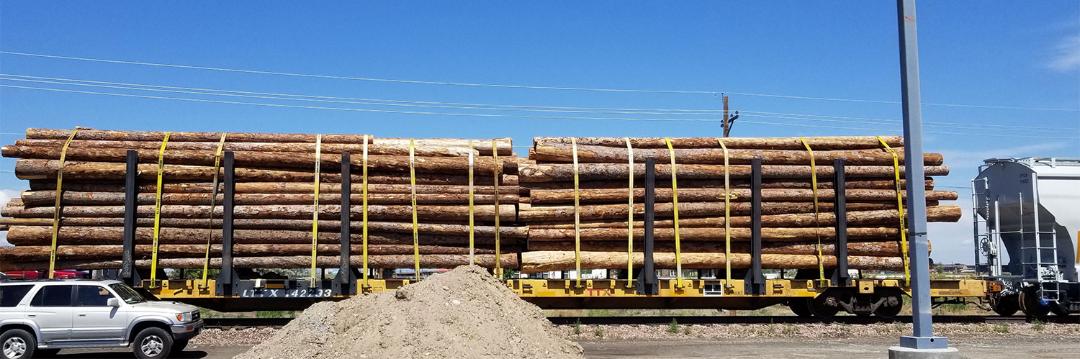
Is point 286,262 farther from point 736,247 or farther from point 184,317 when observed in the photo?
point 736,247

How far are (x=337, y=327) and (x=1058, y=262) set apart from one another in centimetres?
1680

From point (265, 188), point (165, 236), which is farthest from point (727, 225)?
point (165, 236)

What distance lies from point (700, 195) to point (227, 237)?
9321 mm

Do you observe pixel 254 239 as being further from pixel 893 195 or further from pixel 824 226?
pixel 893 195

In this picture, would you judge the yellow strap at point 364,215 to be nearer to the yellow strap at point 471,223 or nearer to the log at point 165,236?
the log at point 165,236

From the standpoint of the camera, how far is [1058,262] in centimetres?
2047

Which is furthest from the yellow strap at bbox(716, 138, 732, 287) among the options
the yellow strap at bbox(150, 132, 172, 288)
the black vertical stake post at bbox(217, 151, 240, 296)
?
the yellow strap at bbox(150, 132, 172, 288)

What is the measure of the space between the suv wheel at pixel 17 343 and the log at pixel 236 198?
4167 millimetres

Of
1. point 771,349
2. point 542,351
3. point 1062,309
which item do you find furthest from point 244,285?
point 1062,309

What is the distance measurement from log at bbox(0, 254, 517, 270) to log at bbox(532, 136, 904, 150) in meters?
2.97

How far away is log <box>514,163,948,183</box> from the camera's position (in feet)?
59.8

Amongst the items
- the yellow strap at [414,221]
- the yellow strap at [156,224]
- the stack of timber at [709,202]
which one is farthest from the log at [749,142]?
the yellow strap at [156,224]

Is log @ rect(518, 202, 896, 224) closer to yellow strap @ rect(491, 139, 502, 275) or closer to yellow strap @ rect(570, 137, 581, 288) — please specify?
yellow strap @ rect(570, 137, 581, 288)

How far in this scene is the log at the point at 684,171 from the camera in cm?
1822
